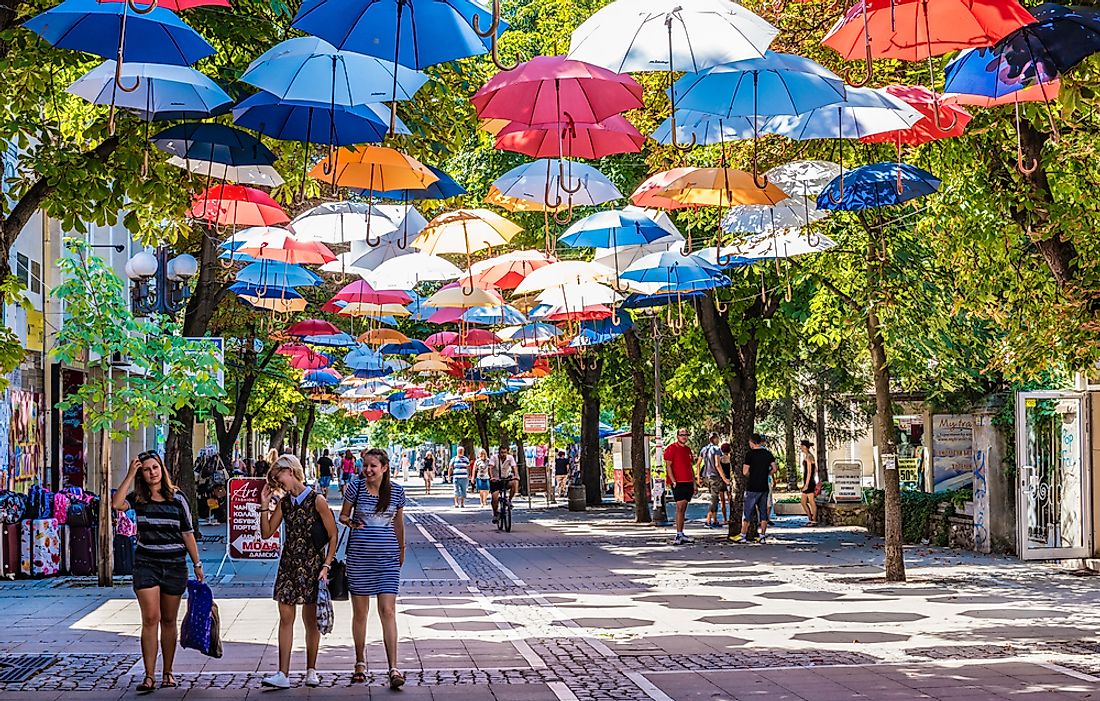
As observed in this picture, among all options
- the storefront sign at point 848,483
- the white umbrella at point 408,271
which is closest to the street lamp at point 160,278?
the white umbrella at point 408,271

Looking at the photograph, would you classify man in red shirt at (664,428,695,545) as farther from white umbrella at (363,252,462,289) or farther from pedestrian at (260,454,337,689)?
pedestrian at (260,454,337,689)

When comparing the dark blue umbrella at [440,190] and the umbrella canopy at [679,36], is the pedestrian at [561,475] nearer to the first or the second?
the dark blue umbrella at [440,190]

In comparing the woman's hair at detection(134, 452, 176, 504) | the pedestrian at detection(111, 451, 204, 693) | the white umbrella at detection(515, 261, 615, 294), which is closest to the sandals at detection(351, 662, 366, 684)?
the pedestrian at detection(111, 451, 204, 693)

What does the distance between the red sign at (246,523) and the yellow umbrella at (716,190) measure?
9274 millimetres

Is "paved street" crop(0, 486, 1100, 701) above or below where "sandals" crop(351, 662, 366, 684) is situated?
below

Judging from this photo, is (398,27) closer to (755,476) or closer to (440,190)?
(440,190)

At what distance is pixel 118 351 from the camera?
19.2 m

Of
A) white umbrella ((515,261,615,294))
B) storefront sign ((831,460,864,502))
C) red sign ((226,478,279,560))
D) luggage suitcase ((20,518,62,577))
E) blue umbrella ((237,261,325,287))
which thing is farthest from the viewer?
storefront sign ((831,460,864,502))

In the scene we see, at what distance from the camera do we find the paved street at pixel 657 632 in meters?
10.6

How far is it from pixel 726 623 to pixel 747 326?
12.4 metres

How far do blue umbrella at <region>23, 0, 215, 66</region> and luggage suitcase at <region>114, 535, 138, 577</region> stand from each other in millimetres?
11809

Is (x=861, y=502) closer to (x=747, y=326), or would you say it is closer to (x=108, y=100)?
(x=747, y=326)

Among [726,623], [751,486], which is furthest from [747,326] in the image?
[726,623]

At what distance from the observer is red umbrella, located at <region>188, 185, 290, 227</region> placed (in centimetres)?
1405
